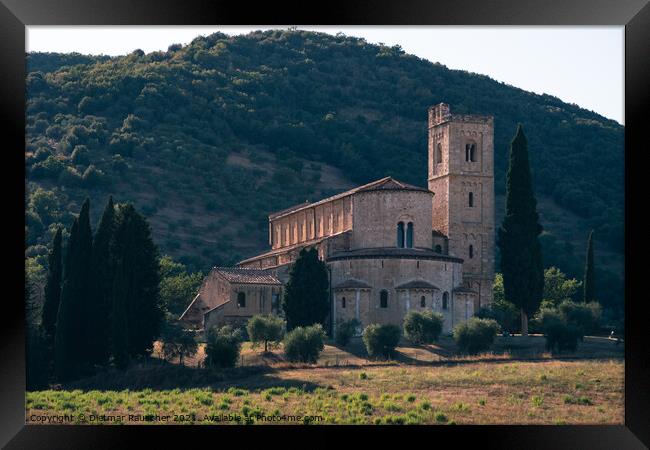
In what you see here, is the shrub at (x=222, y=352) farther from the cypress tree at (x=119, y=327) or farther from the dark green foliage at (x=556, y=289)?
the dark green foliage at (x=556, y=289)

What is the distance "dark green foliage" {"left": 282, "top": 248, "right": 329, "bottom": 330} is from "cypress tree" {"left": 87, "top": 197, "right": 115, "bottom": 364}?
975 centimetres

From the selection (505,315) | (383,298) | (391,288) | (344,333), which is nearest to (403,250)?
(391,288)

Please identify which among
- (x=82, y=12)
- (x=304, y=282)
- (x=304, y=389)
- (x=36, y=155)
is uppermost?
(x=36, y=155)

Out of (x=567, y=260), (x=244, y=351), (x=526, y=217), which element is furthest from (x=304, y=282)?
(x=567, y=260)

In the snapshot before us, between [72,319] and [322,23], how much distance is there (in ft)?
76.4

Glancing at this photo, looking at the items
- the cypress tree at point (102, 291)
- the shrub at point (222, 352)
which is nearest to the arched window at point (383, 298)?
the shrub at point (222, 352)

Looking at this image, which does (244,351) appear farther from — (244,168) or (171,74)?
(171,74)

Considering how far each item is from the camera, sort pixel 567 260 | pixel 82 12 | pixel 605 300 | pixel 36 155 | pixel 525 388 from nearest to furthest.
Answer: pixel 82 12 < pixel 525 388 < pixel 605 300 < pixel 567 260 < pixel 36 155

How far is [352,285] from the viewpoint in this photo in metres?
51.0

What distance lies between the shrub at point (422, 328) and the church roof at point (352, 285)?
401 cm

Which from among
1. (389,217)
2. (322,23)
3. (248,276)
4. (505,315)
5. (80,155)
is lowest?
(505,315)

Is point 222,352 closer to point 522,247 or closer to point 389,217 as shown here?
point 389,217

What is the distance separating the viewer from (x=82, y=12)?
16188 mm

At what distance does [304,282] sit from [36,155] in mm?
50119
